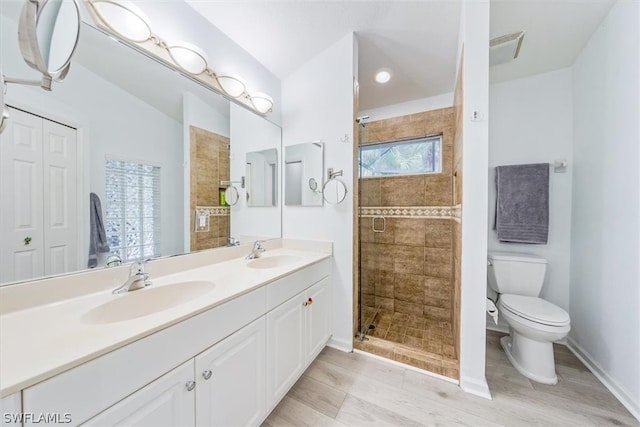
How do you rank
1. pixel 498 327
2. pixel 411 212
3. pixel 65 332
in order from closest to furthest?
pixel 65 332 < pixel 498 327 < pixel 411 212

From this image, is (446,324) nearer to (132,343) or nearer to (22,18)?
(132,343)

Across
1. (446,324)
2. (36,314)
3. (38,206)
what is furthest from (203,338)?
(446,324)

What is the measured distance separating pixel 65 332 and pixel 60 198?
0.58 m

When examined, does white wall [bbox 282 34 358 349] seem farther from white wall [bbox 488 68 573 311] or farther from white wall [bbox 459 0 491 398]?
white wall [bbox 488 68 573 311]

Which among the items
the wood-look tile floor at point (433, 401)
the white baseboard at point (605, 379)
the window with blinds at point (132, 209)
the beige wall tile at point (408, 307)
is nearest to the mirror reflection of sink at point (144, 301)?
the window with blinds at point (132, 209)

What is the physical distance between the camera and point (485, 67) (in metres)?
1.38

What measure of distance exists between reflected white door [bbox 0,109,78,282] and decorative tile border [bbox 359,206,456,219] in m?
2.01

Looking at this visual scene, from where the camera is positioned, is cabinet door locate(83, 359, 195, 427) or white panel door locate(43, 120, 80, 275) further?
white panel door locate(43, 120, 80, 275)

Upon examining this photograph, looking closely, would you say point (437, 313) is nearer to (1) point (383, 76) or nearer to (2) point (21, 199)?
(1) point (383, 76)

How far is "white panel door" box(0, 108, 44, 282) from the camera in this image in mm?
802

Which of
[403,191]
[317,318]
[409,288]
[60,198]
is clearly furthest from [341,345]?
[60,198]

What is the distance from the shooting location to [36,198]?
0.86 metres

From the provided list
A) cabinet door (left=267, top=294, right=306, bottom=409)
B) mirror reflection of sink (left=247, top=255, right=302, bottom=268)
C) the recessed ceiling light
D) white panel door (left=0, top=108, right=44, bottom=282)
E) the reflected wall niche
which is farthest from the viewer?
the recessed ceiling light

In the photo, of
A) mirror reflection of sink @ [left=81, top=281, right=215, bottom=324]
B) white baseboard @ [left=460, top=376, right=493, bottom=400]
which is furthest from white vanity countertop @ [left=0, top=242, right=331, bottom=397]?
white baseboard @ [left=460, top=376, right=493, bottom=400]
